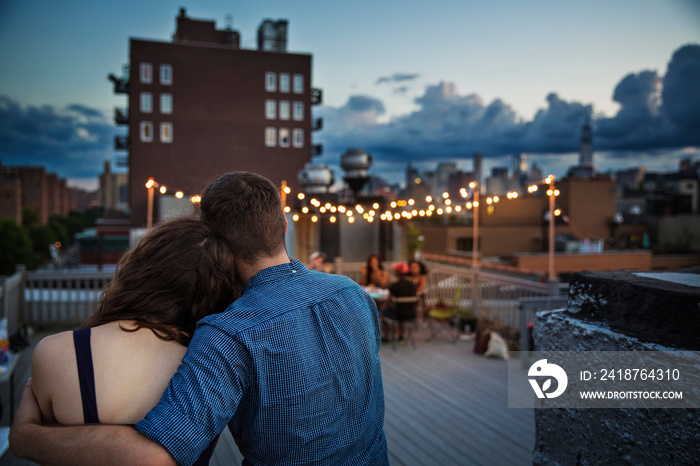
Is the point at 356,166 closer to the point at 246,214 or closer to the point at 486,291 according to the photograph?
the point at 486,291

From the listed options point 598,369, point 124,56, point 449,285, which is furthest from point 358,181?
point 124,56

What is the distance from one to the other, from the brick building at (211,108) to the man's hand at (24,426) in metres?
39.2

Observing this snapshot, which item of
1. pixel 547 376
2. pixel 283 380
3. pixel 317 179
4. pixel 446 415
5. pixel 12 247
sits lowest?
pixel 12 247

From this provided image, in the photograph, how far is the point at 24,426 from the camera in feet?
4.54

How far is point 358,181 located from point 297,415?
11.3 meters

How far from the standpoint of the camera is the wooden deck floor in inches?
167

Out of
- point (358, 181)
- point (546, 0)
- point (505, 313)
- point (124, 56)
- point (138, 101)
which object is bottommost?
point (505, 313)

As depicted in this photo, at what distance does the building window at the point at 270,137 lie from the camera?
4388 cm

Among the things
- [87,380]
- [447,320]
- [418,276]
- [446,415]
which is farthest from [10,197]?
[87,380]

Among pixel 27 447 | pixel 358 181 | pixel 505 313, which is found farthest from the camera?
pixel 358 181

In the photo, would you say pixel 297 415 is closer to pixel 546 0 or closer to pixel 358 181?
pixel 358 181

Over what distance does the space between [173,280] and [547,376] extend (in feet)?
5.52

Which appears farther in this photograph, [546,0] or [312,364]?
[546,0]

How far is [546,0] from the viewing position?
36.3 meters
